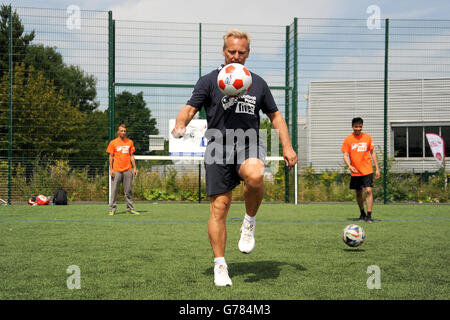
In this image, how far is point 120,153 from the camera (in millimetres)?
11359

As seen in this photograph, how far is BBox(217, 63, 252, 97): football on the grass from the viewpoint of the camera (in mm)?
3740

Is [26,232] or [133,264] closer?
[133,264]

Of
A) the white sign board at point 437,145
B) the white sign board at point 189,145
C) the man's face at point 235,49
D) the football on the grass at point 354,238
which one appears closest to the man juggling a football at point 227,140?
the man's face at point 235,49

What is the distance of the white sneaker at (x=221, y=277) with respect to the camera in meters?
3.65

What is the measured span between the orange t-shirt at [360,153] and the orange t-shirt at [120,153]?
5.16 m

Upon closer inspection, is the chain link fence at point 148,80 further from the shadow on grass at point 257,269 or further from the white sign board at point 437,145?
the shadow on grass at point 257,269

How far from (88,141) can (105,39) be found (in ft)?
10.6

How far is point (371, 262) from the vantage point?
481 centimetres

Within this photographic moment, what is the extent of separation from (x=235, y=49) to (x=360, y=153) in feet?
20.9

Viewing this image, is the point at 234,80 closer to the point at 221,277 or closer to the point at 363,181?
the point at 221,277

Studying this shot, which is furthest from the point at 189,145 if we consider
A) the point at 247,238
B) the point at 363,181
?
the point at 247,238
